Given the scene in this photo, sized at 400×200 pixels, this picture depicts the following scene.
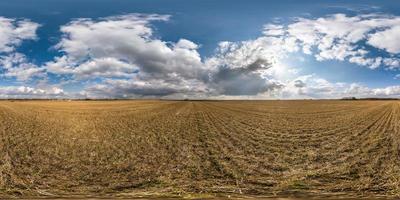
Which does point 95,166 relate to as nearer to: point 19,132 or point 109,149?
point 109,149

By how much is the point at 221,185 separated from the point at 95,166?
5.44 m

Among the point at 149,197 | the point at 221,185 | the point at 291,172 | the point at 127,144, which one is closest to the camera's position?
the point at 149,197

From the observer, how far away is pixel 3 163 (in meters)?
16.7

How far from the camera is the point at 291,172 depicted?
48.2 feet

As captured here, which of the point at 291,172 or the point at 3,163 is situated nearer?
the point at 291,172

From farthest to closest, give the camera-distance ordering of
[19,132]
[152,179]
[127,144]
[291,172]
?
[19,132] → [127,144] → [291,172] → [152,179]

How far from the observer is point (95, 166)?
631 inches

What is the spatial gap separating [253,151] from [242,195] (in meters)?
7.98

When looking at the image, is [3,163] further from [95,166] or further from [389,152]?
[389,152]

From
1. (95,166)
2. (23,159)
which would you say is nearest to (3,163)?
(23,159)

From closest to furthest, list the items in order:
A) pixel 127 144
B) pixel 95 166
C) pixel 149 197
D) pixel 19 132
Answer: pixel 149 197, pixel 95 166, pixel 127 144, pixel 19 132

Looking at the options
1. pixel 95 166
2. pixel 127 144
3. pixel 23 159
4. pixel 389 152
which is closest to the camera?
pixel 95 166

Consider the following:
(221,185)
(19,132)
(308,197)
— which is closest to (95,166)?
(221,185)

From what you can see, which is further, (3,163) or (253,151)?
(253,151)
